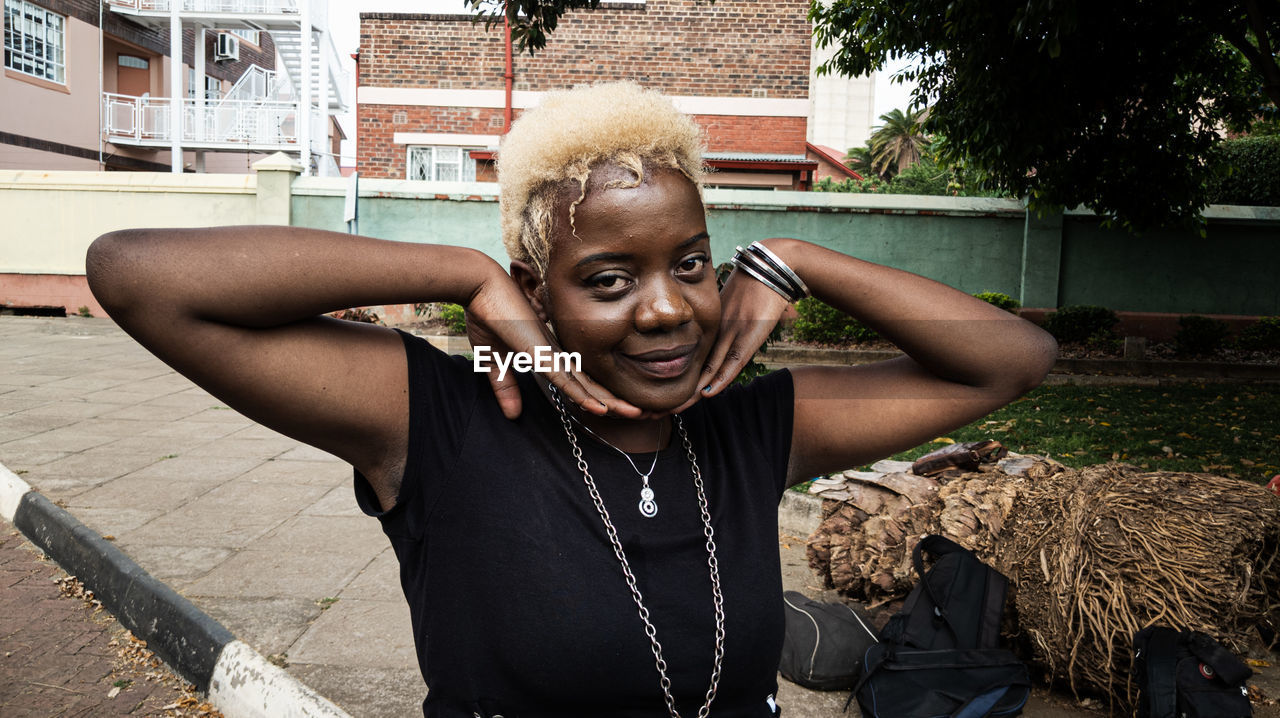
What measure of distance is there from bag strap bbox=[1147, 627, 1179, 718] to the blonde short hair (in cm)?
259

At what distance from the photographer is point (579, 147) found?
1553 mm

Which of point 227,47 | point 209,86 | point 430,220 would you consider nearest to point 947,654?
point 430,220

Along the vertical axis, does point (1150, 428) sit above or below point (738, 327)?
below

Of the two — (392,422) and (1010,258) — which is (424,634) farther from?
Result: (1010,258)

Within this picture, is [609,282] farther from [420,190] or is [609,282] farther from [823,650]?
[420,190]

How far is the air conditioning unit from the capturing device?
2449 centimetres

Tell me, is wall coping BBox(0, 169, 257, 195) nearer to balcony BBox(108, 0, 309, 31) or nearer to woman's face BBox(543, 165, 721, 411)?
balcony BBox(108, 0, 309, 31)

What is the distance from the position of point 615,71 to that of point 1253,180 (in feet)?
36.8

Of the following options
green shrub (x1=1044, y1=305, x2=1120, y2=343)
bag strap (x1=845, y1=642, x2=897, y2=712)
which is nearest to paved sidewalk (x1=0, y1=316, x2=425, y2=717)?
bag strap (x1=845, y1=642, x2=897, y2=712)

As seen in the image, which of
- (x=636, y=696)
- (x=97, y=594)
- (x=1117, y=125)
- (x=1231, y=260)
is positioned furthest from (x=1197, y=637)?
(x=1231, y=260)

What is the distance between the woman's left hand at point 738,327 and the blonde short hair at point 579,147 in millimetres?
257

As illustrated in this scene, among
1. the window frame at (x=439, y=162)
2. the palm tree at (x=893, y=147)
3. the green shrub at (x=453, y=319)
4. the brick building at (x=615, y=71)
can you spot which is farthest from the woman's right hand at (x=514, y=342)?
the palm tree at (x=893, y=147)

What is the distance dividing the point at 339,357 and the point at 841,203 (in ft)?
42.5

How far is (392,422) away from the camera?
155cm
